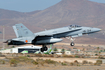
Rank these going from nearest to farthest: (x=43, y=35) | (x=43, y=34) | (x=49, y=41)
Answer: (x=43, y=35)
(x=49, y=41)
(x=43, y=34)

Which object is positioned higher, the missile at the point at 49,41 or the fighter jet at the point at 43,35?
the fighter jet at the point at 43,35

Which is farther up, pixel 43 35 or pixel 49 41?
pixel 43 35

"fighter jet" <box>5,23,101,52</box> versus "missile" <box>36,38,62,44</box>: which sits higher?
"fighter jet" <box>5,23,101,52</box>

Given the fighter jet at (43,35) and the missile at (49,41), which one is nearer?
the missile at (49,41)

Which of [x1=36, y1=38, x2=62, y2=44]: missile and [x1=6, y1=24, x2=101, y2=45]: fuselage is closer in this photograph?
[x1=36, y1=38, x2=62, y2=44]: missile

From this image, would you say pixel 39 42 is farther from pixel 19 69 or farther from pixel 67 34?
pixel 19 69

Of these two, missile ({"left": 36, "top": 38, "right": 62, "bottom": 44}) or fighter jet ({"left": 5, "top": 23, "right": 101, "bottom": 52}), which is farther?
fighter jet ({"left": 5, "top": 23, "right": 101, "bottom": 52})

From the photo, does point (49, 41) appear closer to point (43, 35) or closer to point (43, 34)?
point (43, 35)

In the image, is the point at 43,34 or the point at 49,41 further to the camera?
the point at 43,34

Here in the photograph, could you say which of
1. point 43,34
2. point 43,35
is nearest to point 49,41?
point 43,35

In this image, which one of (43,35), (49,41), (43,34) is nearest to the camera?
(43,35)

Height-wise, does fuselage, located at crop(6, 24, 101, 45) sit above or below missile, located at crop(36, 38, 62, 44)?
above

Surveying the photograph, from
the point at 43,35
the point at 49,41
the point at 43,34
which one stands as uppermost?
the point at 43,34

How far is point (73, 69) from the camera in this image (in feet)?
90.4
